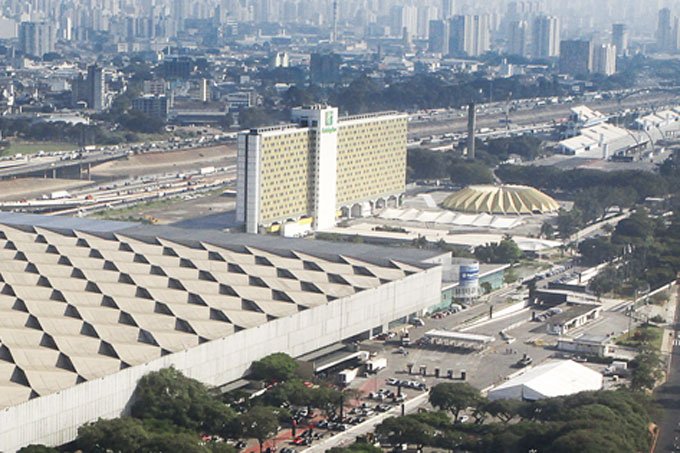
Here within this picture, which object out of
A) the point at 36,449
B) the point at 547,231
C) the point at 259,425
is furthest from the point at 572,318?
the point at 36,449

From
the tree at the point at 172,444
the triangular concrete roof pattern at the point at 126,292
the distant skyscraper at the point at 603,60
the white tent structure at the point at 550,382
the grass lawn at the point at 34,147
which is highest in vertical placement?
the distant skyscraper at the point at 603,60

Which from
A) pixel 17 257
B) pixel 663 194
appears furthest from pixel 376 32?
pixel 17 257

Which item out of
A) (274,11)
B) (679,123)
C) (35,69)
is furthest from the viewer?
(274,11)

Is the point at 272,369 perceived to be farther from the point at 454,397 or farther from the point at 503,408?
the point at 503,408

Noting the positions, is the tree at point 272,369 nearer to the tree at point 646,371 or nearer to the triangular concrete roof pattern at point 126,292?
the triangular concrete roof pattern at point 126,292

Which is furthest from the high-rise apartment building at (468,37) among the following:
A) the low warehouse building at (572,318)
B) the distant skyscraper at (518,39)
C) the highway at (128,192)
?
the low warehouse building at (572,318)

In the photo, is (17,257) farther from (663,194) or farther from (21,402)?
(663,194)
